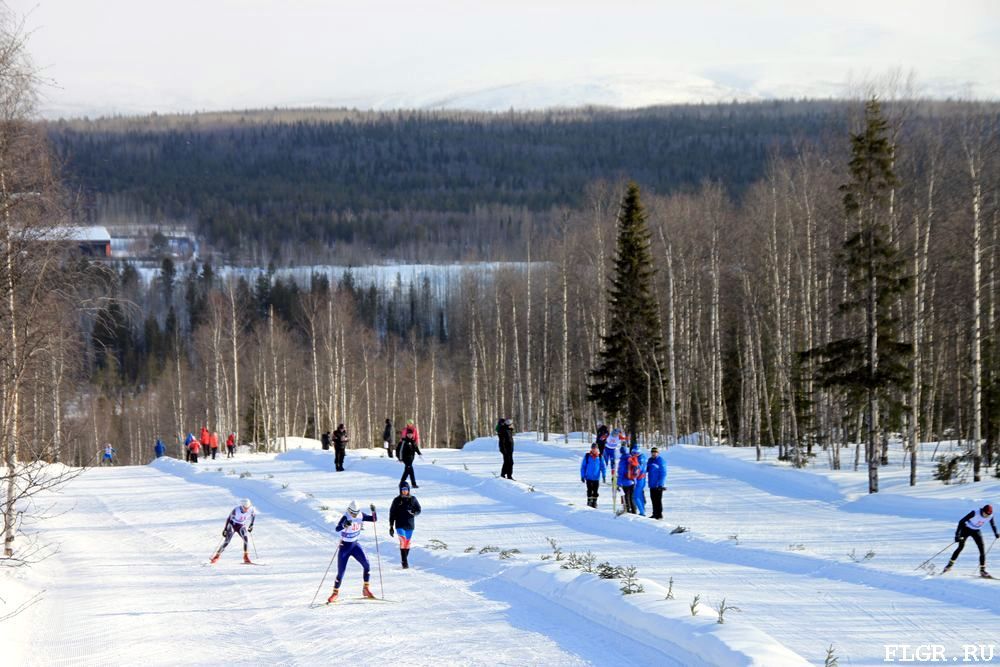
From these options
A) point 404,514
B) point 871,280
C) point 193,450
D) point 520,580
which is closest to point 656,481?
point 404,514

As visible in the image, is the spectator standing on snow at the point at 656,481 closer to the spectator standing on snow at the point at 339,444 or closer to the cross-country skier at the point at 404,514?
the cross-country skier at the point at 404,514

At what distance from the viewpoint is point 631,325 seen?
3947 centimetres

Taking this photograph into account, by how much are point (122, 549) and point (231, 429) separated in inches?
1452

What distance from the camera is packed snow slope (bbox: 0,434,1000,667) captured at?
11.0 meters

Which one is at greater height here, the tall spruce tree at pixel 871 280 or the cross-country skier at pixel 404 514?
the tall spruce tree at pixel 871 280

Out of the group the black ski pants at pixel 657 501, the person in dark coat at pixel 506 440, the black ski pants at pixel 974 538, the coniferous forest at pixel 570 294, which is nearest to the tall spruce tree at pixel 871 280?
the coniferous forest at pixel 570 294

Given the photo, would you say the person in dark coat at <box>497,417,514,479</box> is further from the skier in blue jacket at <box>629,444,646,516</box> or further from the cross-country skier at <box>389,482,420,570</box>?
the cross-country skier at <box>389,482,420,570</box>

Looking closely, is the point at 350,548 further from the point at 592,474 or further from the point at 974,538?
the point at 974,538

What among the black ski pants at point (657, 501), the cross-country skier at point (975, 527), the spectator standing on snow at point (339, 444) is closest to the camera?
the cross-country skier at point (975, 527)

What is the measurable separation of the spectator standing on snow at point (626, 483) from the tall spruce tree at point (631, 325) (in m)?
17.7

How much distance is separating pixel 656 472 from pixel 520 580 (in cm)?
769

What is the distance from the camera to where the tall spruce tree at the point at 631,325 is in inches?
1556

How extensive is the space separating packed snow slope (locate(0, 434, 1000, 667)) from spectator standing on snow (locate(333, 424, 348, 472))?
3268 millimetres

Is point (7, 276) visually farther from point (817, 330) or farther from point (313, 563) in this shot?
point (817, 330)
